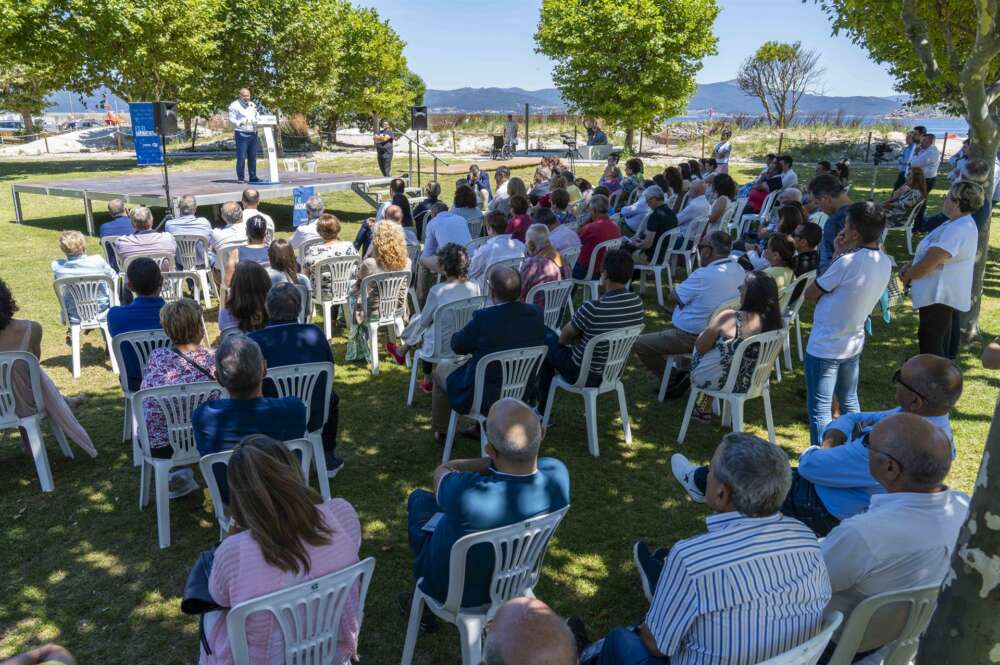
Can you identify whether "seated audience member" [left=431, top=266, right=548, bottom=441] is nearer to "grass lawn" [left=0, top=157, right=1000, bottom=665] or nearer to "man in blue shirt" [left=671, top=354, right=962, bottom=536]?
"grass lawn" [left=0, top=157, right=1000, bottom=665]

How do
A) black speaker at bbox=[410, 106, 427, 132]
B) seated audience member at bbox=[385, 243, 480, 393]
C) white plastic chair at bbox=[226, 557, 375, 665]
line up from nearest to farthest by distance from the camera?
white plastic chair at bbox=[226, 557, 375, 665]
seated audience member at bbox=[385, 243, 480, 393]
black speaker at bbox=[410, 106, 427, 132]

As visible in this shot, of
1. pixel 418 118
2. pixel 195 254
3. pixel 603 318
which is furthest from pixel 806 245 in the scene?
pixel 418 118

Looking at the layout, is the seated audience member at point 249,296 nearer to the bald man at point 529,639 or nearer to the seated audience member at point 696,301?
the seated audience member at point 696,301

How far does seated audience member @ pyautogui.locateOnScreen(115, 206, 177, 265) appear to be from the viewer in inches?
276

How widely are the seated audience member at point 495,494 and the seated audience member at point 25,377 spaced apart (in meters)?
2.96

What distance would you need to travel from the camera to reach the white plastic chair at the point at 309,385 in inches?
154

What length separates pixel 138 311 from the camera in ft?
15.1

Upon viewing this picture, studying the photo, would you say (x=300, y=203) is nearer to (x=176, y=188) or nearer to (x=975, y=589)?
(x=176, y=188)

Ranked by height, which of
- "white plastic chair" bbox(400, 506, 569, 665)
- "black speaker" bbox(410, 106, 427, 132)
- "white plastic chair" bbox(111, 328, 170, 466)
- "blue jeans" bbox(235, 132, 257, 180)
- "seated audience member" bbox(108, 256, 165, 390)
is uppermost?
"black speaker" bbox(410, 106, 427, 132)

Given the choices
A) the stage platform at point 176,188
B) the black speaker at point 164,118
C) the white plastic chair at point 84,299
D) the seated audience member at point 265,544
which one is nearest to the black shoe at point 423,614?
the seated audience member at point 265,544

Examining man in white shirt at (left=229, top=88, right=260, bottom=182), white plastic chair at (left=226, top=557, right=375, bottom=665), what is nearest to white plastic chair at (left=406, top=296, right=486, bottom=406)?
white plastic chair at (left=226, top=557, right=375, bottom=665)

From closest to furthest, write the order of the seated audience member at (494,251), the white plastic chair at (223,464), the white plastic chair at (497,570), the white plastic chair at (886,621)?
the white plastic chair at (886,621) → the white plastic chair at (497,570) → the white plastic chair at (223,464) → the seated audience member at (494,251)

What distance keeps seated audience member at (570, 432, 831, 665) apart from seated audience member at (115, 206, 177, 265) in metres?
6.53

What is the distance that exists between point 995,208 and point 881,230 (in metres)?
14.8
